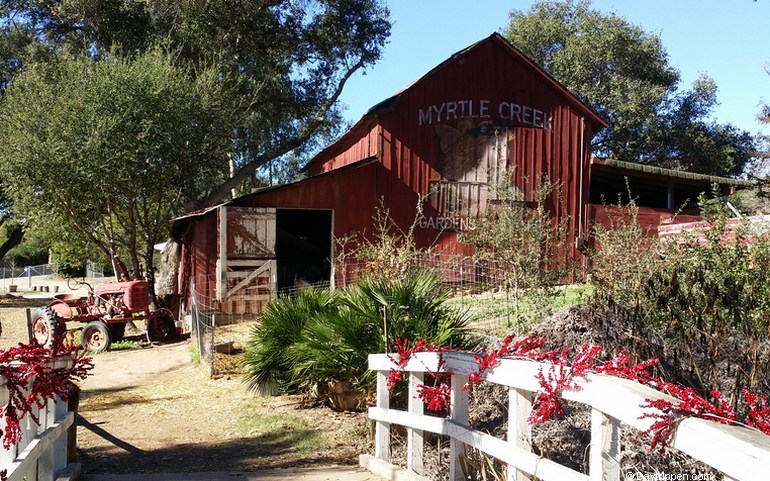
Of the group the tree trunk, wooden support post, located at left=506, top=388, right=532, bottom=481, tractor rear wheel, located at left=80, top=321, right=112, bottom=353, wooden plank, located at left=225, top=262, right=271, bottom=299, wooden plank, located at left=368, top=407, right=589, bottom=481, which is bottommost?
tractor rear wheel, located at left=80, top=321, right=112, bottom=353

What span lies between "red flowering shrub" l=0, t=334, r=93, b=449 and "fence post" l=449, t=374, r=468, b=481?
2399 millimetres

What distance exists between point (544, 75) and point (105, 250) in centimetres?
1339

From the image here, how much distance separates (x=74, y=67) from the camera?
19016 millimetres

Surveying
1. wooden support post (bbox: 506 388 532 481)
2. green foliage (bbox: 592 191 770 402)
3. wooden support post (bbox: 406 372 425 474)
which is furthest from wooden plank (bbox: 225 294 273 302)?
wooden support post (bbox: 506 388 532 481)

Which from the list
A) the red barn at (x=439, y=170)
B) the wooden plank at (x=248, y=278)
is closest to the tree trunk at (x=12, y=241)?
the red barn at (x=439, y=170)

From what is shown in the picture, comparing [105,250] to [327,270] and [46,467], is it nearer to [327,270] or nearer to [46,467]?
[327,270]

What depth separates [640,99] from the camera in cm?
3256

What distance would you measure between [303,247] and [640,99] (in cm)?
1933

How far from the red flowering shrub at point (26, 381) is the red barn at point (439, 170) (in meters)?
12.0

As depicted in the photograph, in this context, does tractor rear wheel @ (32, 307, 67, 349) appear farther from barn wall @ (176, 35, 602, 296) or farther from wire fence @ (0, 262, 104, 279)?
wire fence @ (0, 262, 104, 279)

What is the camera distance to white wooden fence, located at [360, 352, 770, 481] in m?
2.24

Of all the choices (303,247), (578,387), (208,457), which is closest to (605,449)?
(578,387)

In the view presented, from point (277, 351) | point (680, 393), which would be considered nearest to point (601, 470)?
point (680, 393)

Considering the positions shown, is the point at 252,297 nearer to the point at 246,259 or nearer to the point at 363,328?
the point at 246,259
